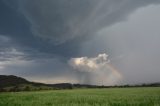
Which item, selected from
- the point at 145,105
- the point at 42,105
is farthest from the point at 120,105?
the point at 42,105

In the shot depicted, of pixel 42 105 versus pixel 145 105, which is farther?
pixel 42 105

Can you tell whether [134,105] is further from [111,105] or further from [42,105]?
[42,105]

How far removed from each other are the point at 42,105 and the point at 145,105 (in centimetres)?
888

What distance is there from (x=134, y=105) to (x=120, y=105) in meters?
1.15

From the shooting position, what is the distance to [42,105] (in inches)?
923

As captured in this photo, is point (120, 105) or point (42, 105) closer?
point (120, 105)

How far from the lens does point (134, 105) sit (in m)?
21.2

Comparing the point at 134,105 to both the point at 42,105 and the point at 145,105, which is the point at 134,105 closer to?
the point at 145,105

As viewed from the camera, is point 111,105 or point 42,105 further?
point 42,105

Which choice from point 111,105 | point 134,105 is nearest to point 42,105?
point 111,105

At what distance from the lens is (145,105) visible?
20625mm

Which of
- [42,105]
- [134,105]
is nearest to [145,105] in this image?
[134,105]

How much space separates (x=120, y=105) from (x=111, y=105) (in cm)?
76

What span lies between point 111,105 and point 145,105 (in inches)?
106
